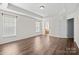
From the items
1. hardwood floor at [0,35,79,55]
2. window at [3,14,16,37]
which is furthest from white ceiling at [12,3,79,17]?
hardwood floor at [0,35,79,55]

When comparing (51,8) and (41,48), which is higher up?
(51,8)

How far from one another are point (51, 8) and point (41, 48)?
2.51ft

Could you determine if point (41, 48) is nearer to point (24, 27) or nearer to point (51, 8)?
point (24, 27)

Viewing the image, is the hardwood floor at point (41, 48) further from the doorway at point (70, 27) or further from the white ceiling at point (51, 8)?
the white ceiling at point (51, 8)

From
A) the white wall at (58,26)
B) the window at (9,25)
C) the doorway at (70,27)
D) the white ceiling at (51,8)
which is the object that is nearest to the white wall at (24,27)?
the window at (9,25)

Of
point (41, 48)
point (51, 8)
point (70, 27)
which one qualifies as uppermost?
point (51, 8)

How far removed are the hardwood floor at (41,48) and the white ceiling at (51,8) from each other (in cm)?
50

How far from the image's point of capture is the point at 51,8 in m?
2.23

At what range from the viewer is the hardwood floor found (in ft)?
7.16

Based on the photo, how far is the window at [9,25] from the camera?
7.09 feet

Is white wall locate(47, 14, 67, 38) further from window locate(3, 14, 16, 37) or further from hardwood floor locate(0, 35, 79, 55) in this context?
window locate(3, 14, 16, 37)

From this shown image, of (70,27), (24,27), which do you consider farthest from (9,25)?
(70,27)

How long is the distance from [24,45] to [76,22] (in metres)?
1.05
